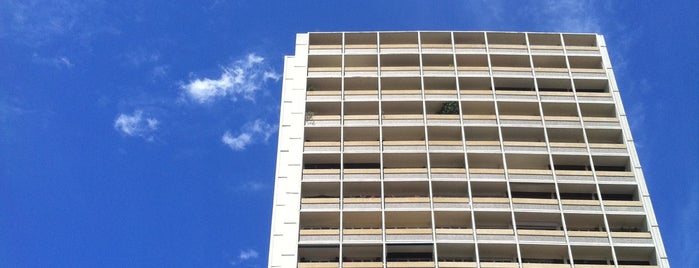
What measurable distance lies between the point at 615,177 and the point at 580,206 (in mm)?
3880

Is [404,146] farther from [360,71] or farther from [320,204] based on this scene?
[360,71]

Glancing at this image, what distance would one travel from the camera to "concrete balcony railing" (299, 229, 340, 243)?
4972 centimetres

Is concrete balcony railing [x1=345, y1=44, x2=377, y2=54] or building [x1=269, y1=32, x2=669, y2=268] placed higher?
concrete balcony railing [x1=345, y1=44, x2=377, y2=54]

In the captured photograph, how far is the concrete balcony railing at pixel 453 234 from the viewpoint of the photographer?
49.3m

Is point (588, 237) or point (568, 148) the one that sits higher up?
point (568, 148)

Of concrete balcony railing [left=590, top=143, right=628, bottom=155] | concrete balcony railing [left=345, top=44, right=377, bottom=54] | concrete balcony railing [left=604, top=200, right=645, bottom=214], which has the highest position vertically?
concrete balcony railing [left=345, top=44, right=377, bottom=54]

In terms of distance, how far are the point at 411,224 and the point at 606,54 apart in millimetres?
23287

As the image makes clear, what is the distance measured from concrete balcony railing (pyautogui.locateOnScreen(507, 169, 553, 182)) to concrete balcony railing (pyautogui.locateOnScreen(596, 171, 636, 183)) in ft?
11.4

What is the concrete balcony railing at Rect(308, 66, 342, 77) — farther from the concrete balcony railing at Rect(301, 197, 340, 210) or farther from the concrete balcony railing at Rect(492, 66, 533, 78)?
the concrete balcony railing at Rect(492, 66, 533, 78)

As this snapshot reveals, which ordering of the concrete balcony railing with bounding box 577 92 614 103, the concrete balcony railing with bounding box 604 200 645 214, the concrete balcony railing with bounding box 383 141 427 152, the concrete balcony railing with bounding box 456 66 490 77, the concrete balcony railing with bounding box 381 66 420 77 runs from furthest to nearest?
the concrete balcony railing with bounding box 381 66 420 77 → the concrete balcony railing with bounding box 456 66 490 77 → the concrete balcony railing with bounding box 577 92 614 103 → the concrete balcony railing with bounding box 383 141 427 152 → the concrete balcony railing with bounding box 604 200 645 214

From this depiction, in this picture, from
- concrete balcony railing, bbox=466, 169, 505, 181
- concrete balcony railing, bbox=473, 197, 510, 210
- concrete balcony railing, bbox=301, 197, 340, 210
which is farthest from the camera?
concrete balcony railing, bbox=466, 169, 505, 181

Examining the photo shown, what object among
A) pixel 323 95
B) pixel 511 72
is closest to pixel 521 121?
pixel 511 72

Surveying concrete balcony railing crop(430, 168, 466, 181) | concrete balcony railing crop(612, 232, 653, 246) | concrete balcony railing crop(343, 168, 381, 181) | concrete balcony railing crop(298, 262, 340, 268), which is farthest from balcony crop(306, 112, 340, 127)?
concrete balcony railing crop(612, 232, 653, 246)

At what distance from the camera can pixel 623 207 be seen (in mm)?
50906
